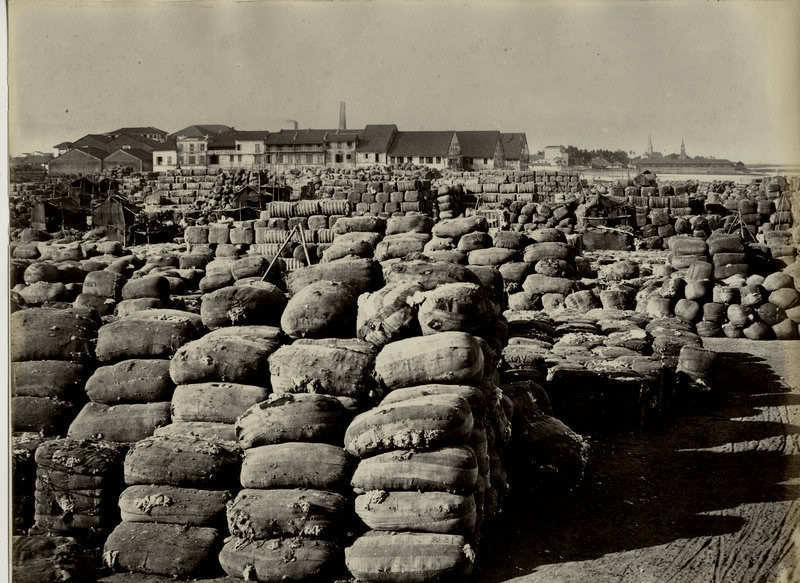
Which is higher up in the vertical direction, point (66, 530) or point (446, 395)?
point (446, 395)

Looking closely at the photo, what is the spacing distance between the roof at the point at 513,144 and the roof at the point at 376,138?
19.8 feet

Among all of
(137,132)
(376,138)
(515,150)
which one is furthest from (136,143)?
(515,150)

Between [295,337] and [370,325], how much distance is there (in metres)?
0.71

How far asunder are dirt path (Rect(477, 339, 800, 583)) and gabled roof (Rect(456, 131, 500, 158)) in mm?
34125

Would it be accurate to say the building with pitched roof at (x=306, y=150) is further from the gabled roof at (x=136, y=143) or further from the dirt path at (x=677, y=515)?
the dirt path at (x=677, y=515)

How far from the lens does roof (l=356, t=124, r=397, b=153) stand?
42219 millimetres

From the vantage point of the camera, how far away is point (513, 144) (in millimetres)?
43906

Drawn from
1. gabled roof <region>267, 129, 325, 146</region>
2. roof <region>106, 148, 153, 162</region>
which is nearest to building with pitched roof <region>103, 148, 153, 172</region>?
roof <region>106, 148, 153, 162</region>

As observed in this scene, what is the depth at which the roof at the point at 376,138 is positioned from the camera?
4222cm

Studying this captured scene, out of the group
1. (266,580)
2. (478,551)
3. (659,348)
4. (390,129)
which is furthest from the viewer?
(390,129)

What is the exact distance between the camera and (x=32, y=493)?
272 inches

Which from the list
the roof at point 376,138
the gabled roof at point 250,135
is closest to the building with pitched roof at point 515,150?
the roof at point 376,138

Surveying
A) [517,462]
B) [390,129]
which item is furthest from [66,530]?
[390,129]

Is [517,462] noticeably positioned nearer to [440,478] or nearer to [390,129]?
[440,478]
